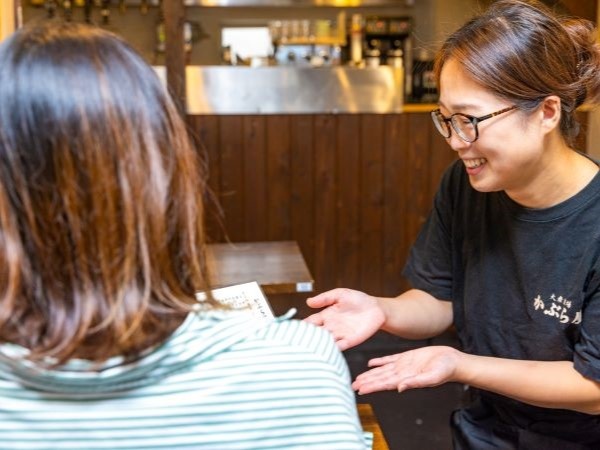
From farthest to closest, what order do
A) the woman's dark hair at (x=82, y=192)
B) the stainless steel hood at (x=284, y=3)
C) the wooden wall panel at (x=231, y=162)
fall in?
the stainless steel hood at (x=284, y=3), the wooden wall panel at (x=231, y=162), the woman's dark hair at (x=82, y=192)

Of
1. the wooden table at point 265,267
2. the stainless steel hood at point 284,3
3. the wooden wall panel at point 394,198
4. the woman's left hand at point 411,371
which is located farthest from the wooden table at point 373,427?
the stainless steel hood at point 284,3

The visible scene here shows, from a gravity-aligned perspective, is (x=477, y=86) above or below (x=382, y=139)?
above

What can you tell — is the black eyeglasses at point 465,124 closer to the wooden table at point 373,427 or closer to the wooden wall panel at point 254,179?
the wooden table at point 373,427

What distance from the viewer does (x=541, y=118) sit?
4.43ft

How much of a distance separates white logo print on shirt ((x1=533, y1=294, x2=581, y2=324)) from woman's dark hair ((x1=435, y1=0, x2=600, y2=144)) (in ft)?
1.04

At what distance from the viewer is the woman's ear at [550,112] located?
4.39 ft

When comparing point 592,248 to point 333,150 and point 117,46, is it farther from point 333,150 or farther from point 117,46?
point 333,150

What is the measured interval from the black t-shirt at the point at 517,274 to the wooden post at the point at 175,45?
2.39m

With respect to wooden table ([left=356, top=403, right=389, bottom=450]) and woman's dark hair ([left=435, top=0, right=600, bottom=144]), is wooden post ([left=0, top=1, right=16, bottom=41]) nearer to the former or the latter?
woman's dark hair ([left=435, top=0, right=600, bottom=144])

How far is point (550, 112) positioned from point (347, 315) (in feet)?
1.77

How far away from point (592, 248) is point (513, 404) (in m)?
0.37

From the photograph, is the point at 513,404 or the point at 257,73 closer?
the point at 513,404

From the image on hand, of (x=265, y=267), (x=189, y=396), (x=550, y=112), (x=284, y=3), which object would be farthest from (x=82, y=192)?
(x=284, y=3)

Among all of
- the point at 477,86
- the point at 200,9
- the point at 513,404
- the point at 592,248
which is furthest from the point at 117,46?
the point at 200,9
